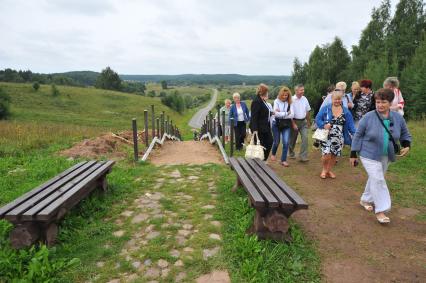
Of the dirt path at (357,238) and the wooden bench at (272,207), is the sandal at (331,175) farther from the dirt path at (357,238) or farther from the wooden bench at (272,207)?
the wooden bench at (272,207)

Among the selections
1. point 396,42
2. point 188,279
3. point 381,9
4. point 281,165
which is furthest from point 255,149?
point 381,9

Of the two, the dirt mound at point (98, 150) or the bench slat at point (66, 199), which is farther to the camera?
the dirt mound at point (98, 150)

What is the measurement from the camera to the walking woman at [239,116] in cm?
910

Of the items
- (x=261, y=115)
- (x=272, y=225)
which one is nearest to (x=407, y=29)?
(x=261, y=115)

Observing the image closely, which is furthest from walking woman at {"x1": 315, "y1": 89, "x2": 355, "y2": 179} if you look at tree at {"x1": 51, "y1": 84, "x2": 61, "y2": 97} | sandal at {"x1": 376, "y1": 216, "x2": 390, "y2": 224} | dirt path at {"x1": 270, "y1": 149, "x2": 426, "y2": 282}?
tree at {"x1": 51, "y1": 84, "x2": 61, "y2": 97}

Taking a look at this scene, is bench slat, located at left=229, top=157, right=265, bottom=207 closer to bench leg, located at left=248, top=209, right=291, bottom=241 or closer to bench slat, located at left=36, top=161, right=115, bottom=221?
bench leg, located at left=248, top=209, right=291, bottom=241

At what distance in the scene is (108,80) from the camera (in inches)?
3492

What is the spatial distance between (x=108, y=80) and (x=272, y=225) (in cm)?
9214

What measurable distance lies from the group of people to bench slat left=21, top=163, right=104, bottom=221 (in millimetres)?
3221

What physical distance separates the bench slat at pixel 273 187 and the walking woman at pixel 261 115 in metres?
1.23

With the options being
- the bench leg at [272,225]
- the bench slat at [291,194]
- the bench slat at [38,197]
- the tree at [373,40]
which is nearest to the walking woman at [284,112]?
the bench slat at [291,194]

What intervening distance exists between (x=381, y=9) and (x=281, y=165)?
112 ft

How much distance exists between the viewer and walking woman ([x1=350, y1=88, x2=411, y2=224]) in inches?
167

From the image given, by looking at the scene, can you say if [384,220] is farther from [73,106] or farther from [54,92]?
[54,92]
